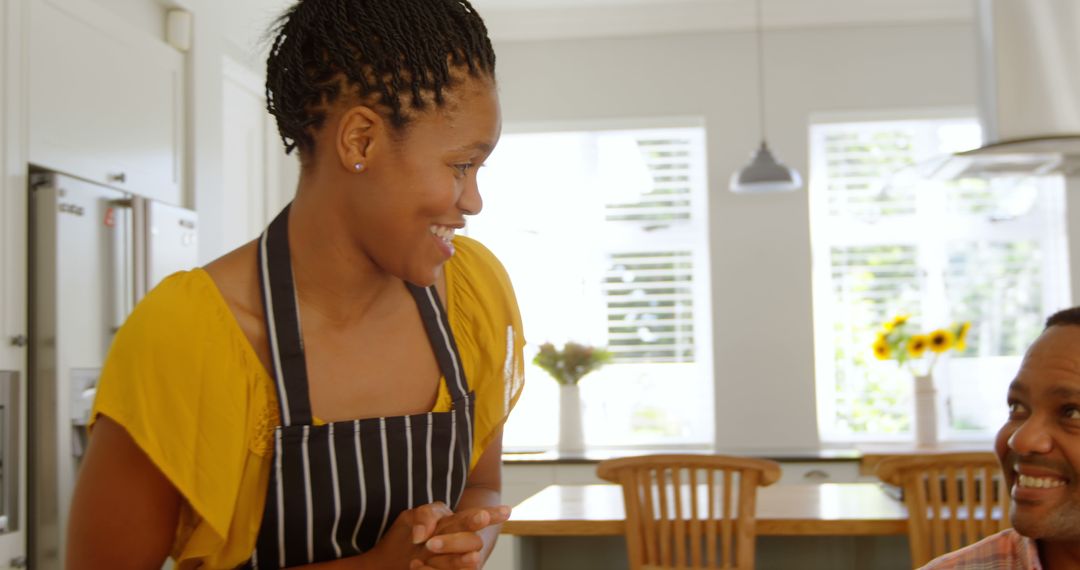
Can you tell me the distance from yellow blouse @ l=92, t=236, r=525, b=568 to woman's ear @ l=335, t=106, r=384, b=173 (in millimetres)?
151

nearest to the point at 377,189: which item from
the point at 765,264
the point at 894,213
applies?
the point at 765,264

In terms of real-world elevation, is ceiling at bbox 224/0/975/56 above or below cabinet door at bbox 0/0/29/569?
above

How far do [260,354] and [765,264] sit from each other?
15.5 feet

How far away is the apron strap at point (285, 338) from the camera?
0.92 meters

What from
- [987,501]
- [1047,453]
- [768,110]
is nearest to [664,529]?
[987,501]

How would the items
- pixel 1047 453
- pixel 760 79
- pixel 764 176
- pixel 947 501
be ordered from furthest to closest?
pixel 760 79 → pixel 764 176 → pixel 947 501 → pixel 1047 453

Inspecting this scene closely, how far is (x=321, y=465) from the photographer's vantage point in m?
0.93

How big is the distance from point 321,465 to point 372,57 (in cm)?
33

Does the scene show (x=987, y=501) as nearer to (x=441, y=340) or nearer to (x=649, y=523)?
(x=649, y=523)

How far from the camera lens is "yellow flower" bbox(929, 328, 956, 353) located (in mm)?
4848

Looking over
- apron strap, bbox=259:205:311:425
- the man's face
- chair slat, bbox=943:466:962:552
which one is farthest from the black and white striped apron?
chair slat, bbox=943:466:962:552

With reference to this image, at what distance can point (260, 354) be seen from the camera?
931 mm

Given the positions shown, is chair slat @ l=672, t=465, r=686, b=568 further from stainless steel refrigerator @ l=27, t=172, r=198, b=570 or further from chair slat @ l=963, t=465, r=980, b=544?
stainless steel refrigerator @ l=27, t=172, r=198, b=570

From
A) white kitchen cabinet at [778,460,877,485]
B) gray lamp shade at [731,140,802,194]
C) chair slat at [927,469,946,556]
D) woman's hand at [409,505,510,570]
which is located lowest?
white kitchen cabinet at [778,460,877,485]
